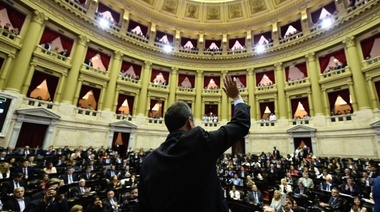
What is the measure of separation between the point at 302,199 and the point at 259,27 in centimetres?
1696

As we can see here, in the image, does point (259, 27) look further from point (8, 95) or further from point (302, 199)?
point (8, 95)

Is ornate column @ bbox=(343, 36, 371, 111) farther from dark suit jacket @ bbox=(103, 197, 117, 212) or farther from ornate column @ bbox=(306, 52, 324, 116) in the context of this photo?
dark suit jacket @ bbox=(103, 197, 117, 212)

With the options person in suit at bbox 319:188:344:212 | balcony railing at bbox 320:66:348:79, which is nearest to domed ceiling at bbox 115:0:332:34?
balcony railing at bbox 320:66:348:79

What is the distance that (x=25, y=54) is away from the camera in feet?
36.1

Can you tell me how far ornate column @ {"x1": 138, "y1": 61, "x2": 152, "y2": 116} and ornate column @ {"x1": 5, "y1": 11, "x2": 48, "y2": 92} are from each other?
754 cm

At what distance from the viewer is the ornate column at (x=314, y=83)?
13.8 meters

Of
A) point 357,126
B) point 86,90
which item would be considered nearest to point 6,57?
point 86,90

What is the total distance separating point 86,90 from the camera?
14164 millimetres

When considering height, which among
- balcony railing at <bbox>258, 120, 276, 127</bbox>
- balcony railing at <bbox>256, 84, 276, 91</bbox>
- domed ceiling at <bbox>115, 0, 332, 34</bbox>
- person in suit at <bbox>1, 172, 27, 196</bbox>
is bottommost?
person in suit at <bbox>1, 172, 27, 196</bbox>

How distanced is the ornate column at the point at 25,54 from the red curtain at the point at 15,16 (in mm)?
505

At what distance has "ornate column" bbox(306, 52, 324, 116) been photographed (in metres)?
13.8

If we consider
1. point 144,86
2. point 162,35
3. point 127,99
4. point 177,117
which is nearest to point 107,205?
point 177,117

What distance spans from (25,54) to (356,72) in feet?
67.3

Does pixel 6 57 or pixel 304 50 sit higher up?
pixel 304 50
